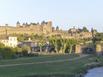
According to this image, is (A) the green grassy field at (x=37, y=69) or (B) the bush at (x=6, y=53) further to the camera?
(B) the bush at (x=6, y=53)

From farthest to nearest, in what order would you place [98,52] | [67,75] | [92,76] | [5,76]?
[98,52] → [92,76] → [67,75] → [5,76]

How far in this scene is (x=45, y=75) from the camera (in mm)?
52844

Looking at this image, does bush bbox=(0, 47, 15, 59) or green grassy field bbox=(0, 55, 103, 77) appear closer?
green grassy field bbox=(0, 55, 103, 77)

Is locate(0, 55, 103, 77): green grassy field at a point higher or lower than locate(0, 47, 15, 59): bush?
lower

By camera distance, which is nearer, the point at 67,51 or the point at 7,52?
the point at 7,52

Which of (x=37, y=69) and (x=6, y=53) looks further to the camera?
(x=6, y=53)

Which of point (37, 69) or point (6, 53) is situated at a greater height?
point (6, 53)

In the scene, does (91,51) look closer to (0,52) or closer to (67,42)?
(67,42)

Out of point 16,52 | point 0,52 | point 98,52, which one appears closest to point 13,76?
point 0,52

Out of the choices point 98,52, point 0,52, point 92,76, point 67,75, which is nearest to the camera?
point 67,75

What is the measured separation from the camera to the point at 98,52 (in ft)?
620

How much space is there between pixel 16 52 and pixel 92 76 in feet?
248

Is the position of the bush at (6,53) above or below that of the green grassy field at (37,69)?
above

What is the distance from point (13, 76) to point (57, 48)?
144m
